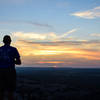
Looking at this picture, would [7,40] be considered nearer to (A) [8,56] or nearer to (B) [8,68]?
(A) [8,56]

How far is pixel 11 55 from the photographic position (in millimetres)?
5836

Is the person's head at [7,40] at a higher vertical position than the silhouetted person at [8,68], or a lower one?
higher

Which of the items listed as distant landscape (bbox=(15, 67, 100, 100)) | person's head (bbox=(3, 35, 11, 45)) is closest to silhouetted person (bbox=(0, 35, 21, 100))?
person's head (bbox=(3, 35, 11, 45))

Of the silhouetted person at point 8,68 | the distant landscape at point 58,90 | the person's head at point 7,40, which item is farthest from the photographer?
the distant landscape at point 58,90

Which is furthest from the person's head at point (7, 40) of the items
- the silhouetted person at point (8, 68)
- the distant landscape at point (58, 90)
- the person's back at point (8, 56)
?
the distant landscape at point (58, 90)

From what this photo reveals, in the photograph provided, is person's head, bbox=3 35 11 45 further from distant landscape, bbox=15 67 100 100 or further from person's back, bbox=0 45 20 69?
distant landscape, bbox=15 67 100 100

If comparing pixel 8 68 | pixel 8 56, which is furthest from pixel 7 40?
pixel 8 68

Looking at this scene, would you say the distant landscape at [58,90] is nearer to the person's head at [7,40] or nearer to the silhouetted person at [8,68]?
the silhouetted person at [8,68]

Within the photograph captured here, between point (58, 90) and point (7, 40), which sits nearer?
point (7, 40)

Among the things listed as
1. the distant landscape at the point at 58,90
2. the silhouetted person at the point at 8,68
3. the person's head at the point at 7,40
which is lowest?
the distant landscape at the point at 58,90

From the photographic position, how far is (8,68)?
5754 mm

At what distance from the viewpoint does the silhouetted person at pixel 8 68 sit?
573cm

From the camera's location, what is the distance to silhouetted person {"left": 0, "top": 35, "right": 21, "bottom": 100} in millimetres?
5727

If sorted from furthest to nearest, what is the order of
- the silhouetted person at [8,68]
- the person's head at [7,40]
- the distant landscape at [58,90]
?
the distant landscape at [58,90] < the person's head at [7,40] < the silhouetted person at [8,68]
